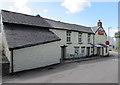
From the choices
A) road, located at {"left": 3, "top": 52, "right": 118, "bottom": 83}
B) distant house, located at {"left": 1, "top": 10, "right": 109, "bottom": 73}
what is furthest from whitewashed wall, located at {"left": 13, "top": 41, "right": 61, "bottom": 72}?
road, located at {"left": 3, "top": 52, "right": 118, "bottom": 83}

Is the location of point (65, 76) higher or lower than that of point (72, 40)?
lower

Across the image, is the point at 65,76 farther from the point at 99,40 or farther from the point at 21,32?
the point at 99,40

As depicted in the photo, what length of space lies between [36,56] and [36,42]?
173 cm

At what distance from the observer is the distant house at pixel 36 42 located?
30.0 ft

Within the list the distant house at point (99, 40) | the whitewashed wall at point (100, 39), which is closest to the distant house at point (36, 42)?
the distant house at point (99, 40)

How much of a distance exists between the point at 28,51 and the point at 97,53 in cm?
1762

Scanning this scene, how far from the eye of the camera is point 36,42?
10.3m

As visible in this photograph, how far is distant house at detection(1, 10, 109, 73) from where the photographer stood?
9156mm

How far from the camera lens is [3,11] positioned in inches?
489

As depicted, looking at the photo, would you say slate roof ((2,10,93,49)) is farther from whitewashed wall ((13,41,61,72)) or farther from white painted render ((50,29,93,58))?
white painted render ((50,29,93,58))

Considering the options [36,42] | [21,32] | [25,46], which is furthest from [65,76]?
[21,32]

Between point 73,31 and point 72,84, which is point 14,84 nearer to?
point 72,84

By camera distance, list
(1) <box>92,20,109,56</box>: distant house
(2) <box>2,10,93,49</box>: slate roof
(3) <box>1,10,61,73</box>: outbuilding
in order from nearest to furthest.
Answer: (3) <box>1,10,61,73</box>: outbuilding < (2) <box>2,10,93,49</box>: slate roof < (1) <box>92,20,109,56</box>: distant house

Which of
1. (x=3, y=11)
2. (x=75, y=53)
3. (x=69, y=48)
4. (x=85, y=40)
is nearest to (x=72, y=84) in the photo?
(x=69, y=48)
